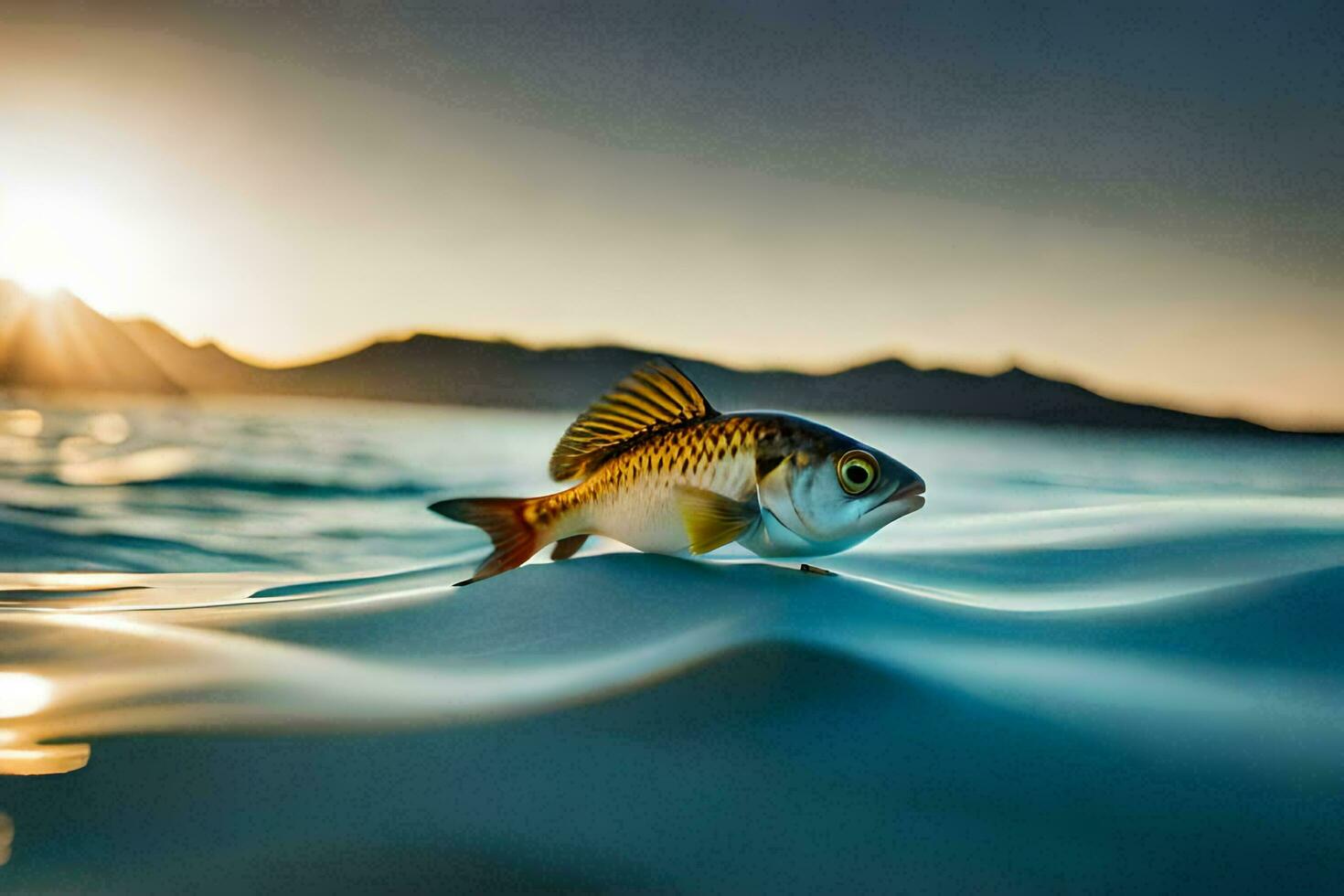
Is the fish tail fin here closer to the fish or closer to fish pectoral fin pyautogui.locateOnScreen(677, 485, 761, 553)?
the fish

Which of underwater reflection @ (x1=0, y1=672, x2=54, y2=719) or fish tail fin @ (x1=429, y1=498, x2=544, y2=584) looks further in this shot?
fish tail fin @ (x1=429, y1=498, x2=544, y2=584)

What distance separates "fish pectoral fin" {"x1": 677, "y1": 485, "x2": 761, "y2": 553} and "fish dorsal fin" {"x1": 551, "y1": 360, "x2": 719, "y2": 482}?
164 mm

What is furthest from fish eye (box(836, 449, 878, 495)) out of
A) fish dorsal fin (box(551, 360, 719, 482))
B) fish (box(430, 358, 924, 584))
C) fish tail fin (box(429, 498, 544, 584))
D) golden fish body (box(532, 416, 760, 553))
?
fish tail fin (box(429, 498, 544, 584))

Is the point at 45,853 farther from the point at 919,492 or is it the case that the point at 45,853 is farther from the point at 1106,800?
the point at 919,492

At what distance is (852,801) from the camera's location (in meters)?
0.72

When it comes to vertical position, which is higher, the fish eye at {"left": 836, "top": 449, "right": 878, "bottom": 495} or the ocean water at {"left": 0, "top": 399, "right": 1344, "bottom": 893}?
the fish eye at {"left": 836, "top": 449, "right": 878, "bottom": 495}

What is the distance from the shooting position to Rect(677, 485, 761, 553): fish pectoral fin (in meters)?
1.25

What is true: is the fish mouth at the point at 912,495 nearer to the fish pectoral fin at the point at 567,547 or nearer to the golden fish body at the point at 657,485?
the golden fish body at the point at 657,485

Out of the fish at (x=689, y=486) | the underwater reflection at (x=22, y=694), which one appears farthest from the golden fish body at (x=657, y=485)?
the underwater reflection at (x=22, y=694)

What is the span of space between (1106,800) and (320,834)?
0.59m

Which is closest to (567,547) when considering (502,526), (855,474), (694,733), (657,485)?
(502,526)

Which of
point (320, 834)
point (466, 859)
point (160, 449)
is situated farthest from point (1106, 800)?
point (160, 449)

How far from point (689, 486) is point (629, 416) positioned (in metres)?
0.22

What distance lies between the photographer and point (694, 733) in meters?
0.83
